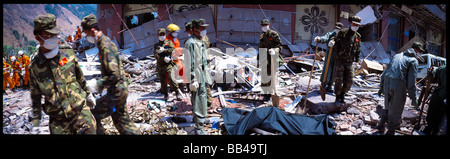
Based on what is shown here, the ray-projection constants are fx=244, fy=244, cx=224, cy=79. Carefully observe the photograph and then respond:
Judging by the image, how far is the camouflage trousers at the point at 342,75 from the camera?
5.69m

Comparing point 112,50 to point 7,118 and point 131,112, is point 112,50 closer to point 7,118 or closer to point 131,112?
point 131,112

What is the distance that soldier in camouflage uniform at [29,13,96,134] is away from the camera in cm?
287

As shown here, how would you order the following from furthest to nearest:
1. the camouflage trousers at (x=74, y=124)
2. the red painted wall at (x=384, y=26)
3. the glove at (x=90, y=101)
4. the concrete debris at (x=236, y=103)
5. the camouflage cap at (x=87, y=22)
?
the red painted wall at (x=384, y=26), the concrete debris at (x=236, y=103), the camouflage cap at (x=87, y=22), the glove at (x=90, y=101), the camouflage trousers at (x=74, y=124)

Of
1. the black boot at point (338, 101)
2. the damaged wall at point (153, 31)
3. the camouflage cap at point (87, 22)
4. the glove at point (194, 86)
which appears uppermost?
the damaged wall at point (153, 31)

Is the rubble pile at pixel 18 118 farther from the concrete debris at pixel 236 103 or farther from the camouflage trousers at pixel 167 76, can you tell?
the camouflage trousers at pixel 167 76

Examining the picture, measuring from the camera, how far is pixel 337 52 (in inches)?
227

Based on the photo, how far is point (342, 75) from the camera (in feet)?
18.7

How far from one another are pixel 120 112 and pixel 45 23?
4.81ft

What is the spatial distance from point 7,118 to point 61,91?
492 centimetres

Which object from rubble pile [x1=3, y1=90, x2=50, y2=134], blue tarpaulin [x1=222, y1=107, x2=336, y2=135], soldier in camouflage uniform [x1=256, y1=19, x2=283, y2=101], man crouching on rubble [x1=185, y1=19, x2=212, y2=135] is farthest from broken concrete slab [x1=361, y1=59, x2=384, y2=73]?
rubble pile [x1=3, y1=90, x2=50, y2=134]

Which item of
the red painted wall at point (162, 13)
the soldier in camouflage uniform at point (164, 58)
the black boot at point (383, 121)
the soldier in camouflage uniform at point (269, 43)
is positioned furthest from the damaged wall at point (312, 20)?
the black boot at point (383, 121)

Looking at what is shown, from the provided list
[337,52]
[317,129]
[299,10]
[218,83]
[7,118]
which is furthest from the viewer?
[299,10]

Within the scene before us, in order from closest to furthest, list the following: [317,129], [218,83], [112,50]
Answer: [112,50] → [317,129] → [218,83]
